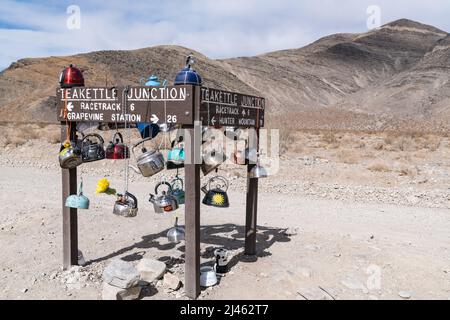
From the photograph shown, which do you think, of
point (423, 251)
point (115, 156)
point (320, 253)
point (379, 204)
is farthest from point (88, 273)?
point (379, 204)

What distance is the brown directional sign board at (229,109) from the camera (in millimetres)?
4426

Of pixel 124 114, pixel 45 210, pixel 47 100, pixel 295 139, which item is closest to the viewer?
pixel 124 114

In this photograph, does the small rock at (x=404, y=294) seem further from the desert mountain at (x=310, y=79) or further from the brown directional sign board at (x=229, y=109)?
the desert mountain at (x=310, y=79)

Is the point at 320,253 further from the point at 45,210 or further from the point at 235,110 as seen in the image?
the point at 45,210

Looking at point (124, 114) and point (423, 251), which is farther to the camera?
point (423, 251)

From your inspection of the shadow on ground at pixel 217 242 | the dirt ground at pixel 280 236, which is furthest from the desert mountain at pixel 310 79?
the shadow on ground at pixel 217 242

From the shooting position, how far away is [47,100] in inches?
1543

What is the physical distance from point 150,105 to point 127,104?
272mm

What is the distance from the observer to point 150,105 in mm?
4512

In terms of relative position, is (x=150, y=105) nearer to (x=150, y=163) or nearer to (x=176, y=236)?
(x=150, y=163)

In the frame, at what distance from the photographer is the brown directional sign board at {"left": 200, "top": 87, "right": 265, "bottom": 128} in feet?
14.5

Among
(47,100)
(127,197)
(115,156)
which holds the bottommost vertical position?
(127,197)

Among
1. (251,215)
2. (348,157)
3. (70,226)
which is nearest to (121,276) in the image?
(70,226)
